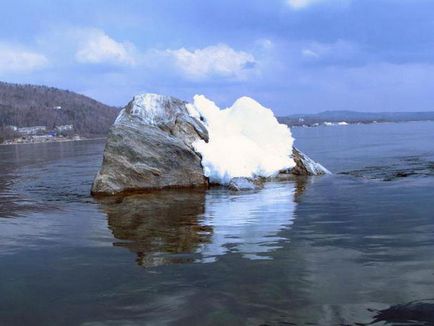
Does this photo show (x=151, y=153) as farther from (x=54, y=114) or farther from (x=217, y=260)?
(x=54, y=114)

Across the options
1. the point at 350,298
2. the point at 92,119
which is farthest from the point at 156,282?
the point at 92,119

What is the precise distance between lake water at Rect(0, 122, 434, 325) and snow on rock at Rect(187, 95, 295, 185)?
13.5 feet

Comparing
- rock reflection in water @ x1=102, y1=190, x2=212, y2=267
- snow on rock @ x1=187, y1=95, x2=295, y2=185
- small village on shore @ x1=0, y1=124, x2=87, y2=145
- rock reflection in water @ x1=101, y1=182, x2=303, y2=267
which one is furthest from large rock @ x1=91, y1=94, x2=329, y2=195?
small village on shore @ x1=0, y1=124, x2=87, y2=145

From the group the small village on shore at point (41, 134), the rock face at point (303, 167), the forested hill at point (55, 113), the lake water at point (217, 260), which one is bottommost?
the lake water at point (217, 260)

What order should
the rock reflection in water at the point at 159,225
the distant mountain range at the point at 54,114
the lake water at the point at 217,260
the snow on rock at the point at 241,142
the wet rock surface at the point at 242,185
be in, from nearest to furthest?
the lake water at the point at 217,260, the rock reflection in water at the point at 159,225, the wet rock surface at the point at 242,185, the snow on rock at the point at 241,142, the distant mountain range at the point at 54,114

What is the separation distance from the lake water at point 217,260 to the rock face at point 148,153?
282 centimetres

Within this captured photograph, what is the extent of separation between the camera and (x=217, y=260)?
7270mm

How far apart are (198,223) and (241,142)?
9.20 metres

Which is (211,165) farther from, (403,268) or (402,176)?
(403,268)

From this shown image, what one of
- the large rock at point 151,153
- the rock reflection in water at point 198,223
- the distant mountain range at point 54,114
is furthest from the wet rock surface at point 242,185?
the distant mountain range at point 54,114

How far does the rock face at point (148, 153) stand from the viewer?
53.1 feet

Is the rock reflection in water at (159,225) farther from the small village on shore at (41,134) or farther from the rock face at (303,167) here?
the small village on shore at (41,134)

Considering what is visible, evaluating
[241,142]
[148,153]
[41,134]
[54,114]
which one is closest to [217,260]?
[148,153]

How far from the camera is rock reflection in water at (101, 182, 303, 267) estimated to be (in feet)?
25.7
